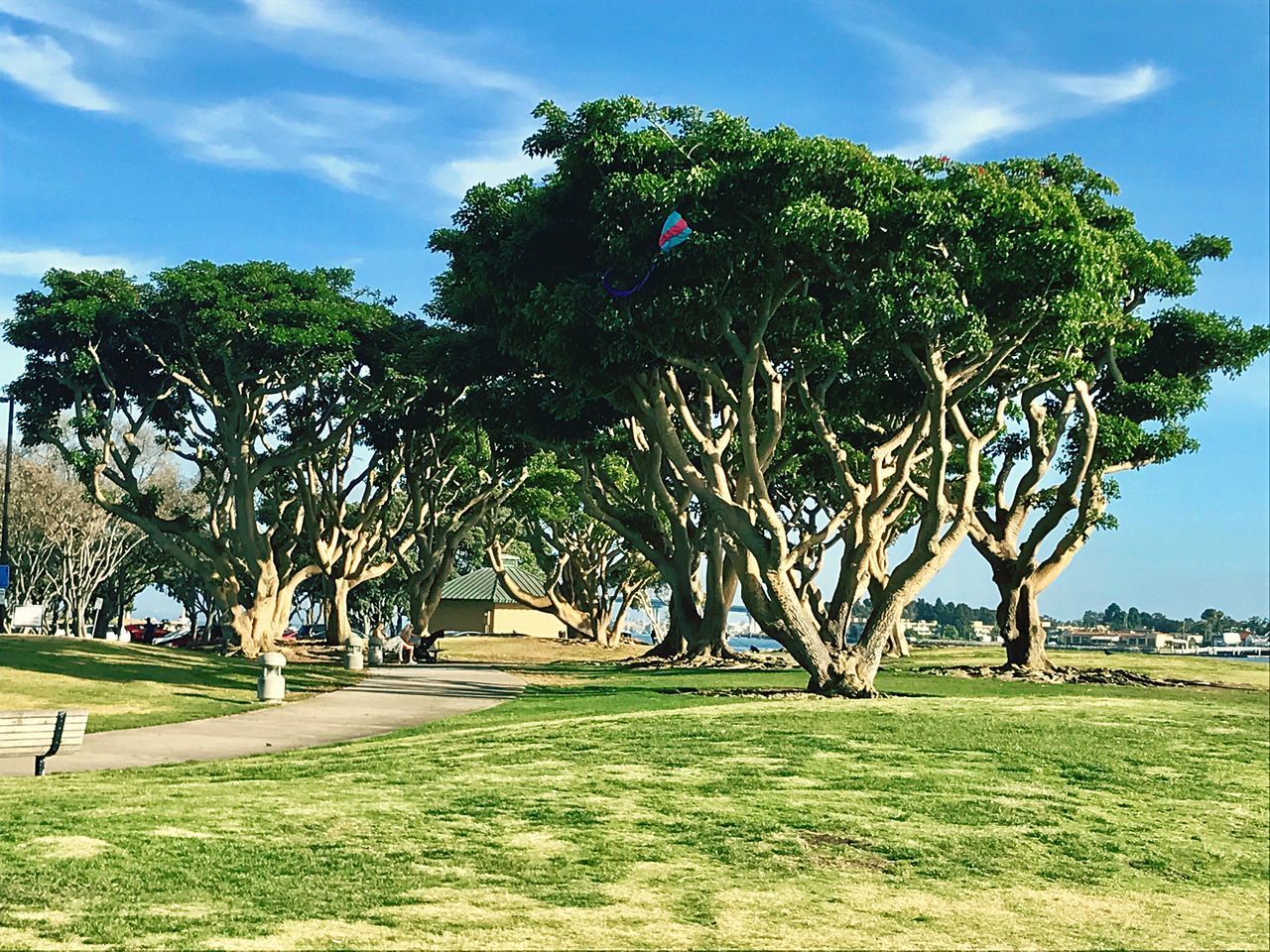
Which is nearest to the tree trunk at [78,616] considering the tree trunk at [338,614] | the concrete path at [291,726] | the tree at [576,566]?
the tree trunk at [338,614]

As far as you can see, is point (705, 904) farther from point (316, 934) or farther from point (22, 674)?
point (22, 674)

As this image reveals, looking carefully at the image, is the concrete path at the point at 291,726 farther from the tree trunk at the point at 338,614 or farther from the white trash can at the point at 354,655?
the tree trunk at the point at 338,614

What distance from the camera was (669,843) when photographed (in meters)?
8.99

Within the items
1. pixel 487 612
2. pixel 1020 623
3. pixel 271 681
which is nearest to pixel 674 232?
pixel 271 681

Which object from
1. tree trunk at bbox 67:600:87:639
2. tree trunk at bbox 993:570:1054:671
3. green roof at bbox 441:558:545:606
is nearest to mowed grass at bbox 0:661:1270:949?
tree trunk at bbox 993:570:1054:671

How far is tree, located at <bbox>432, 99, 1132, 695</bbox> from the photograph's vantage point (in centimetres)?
2044

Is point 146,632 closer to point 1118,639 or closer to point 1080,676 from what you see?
point 1080,676

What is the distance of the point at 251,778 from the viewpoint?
11914 millimetres

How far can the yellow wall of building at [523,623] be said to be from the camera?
278ft

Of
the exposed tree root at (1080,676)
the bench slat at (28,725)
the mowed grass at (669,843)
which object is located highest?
the bench slat at (28,725)

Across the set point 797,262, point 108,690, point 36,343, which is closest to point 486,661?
point 36,343

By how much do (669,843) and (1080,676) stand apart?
2464cm

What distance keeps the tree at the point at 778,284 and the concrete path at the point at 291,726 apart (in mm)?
6423

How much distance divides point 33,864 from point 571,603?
54.4m
